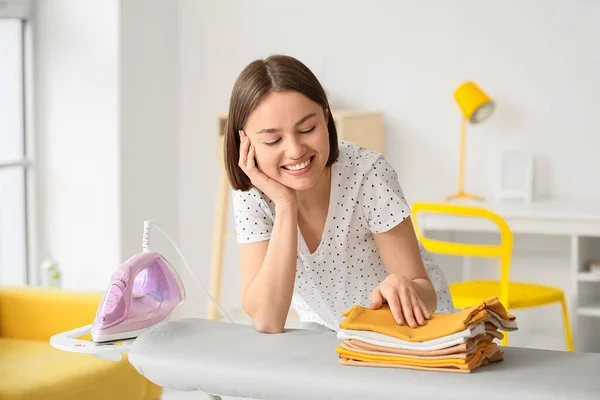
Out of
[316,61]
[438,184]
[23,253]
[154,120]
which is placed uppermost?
[316,61]

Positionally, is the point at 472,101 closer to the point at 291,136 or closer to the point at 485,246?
the point at 485,246

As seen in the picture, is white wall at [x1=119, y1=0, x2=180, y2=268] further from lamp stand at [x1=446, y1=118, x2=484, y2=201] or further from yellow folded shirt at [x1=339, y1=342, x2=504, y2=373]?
yellow folded shirt at [x1=339, y1=342, x2=504, y2=373]

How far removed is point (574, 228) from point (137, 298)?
2.21m

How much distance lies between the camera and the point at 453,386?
129 cm

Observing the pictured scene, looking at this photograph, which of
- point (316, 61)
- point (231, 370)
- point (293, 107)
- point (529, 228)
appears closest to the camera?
point (231, 370)

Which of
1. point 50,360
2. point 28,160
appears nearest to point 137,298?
point 50,360

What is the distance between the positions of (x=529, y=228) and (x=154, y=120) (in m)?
1.77

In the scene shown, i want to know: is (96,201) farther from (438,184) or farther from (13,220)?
(438,184)

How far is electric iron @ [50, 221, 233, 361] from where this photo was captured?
1575 mm

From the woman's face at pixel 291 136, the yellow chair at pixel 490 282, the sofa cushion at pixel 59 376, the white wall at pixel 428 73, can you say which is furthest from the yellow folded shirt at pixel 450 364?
the white wall at pixel 428 73

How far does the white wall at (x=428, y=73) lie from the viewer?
387 centimetres

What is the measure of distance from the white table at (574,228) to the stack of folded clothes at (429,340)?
2.11m

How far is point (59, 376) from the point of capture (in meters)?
2.61

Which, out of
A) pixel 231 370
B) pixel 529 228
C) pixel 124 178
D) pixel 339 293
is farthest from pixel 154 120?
pixel 231 370
